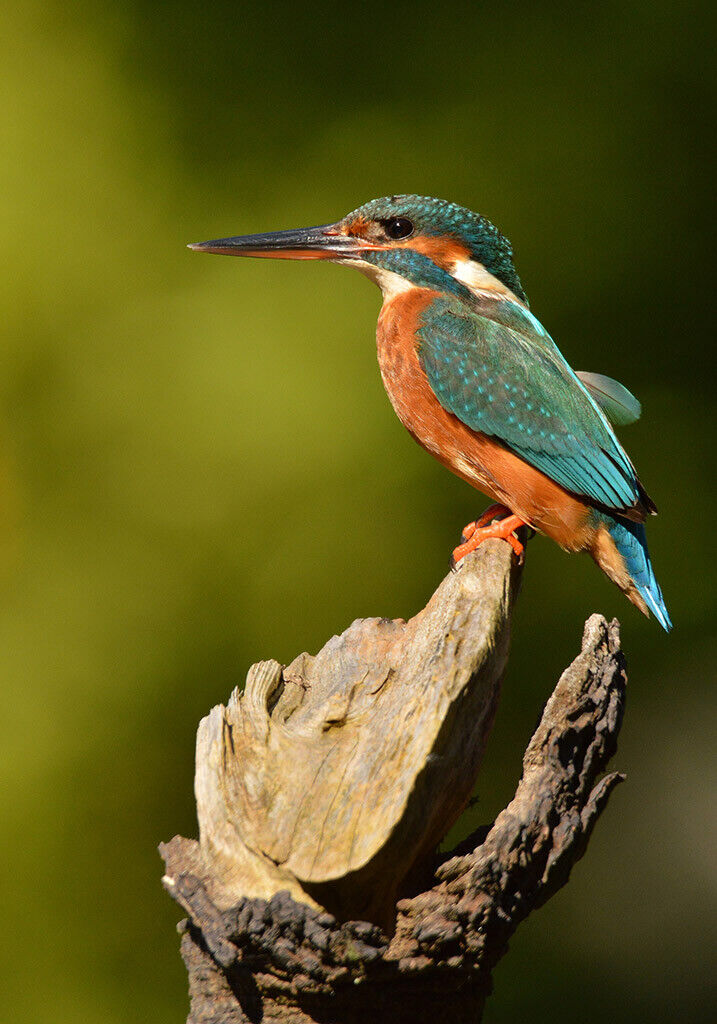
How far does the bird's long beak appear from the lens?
249 cm

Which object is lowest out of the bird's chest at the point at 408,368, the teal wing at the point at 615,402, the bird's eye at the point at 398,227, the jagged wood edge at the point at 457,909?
the jagged wood edge at the point at 457,909

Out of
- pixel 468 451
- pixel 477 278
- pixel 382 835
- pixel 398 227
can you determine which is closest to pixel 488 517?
pixel 468 451

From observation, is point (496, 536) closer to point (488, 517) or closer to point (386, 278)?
point (488, 517)

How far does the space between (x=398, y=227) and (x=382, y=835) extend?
1.58 meters

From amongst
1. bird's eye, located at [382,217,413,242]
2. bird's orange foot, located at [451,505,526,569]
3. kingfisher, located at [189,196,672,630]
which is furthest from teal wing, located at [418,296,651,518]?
bird's eye, located at [382,217,413,242]

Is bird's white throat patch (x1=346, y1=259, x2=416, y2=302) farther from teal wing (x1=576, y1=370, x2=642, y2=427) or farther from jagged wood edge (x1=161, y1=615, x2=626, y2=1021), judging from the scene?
jagged wood edge (x1=161, y1=615, x2=626, y2=1021)

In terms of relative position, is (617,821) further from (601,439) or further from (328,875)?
(328,875)

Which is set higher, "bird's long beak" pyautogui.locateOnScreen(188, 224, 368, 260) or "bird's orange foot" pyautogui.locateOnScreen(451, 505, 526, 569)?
"bird's long beak" pyautogui.locateOnScreen(188, 224, 368, 260)

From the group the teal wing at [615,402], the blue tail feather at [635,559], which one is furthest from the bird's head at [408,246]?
the blue tail feather at [635,559]

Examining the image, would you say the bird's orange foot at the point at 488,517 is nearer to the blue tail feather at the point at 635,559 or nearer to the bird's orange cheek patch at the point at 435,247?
the blue tail feather at the point at 635,559

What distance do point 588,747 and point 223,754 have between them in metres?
0.55

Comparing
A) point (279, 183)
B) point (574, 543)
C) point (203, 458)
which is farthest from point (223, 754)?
point (279, 183)

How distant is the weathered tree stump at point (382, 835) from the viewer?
136cm

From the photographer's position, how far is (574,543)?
7.59ft
